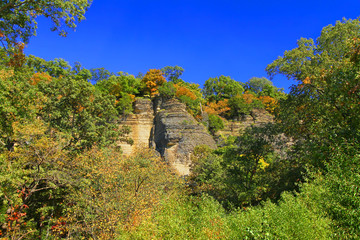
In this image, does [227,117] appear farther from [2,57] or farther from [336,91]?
[2,57]

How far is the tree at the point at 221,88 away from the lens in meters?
56.3

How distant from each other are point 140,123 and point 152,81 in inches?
421

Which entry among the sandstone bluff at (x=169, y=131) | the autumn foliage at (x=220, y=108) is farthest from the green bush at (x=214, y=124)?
the autumn foliage at (x=220, y=108)

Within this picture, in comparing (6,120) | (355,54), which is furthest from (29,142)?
(355,54)

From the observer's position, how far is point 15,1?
838cm

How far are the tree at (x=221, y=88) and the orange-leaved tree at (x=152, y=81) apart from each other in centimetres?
1493

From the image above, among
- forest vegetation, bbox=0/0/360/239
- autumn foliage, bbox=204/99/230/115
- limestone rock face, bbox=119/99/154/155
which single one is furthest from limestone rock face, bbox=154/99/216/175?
autumn foliage, bbox=204/99/230/115

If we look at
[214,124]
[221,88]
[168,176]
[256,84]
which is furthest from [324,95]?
[256,84]

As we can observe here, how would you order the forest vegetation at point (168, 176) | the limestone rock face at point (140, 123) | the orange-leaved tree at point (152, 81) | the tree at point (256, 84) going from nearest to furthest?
the forest vegetation at point (168, 176) < the limestone rock face at point (140, 123) < the orange-leaved tree at point (152, 81) < the tree at point (256, 84)

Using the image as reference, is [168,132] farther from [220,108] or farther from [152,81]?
[220,108]

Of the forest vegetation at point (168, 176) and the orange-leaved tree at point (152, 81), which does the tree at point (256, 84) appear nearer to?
the orange-leaved tree at point (152, 81)

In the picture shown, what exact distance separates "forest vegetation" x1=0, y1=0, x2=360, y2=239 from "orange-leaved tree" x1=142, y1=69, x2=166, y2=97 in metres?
21.7

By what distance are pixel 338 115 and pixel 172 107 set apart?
2947cm

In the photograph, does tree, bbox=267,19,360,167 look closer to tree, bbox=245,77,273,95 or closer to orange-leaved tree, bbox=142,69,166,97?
orange-leaved tree, bbox=142,69,166,97
